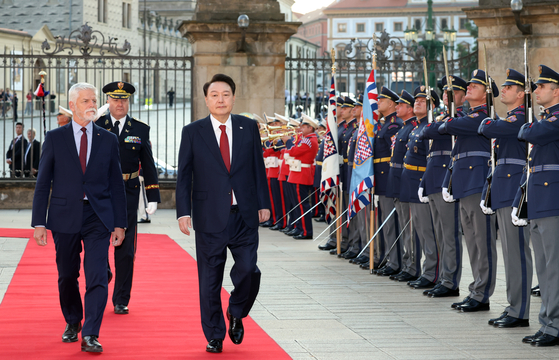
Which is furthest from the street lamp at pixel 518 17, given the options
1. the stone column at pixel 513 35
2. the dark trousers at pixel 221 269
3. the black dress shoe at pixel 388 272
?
the dark trousers at pixel 221 269

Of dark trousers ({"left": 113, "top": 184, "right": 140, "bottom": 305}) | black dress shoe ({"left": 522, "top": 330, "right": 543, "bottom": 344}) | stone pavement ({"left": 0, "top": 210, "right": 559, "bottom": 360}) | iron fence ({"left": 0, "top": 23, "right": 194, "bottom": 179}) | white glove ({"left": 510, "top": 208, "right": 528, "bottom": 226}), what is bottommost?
stone pavement ({"left": 0, "top": 210, "right": 559, "bottom": 360})

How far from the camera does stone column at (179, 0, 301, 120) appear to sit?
15359 mm

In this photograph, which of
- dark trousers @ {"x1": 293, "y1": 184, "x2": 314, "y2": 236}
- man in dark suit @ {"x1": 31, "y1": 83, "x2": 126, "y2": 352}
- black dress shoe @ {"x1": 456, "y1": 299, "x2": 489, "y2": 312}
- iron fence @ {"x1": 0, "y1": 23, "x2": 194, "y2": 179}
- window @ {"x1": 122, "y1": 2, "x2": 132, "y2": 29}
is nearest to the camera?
man in dark suit @ {"x1": 31, "y1": 83, "x2": 126, "y2": 352}

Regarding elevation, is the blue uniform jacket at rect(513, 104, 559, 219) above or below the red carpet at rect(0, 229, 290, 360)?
above

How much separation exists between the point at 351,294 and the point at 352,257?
7.88ft

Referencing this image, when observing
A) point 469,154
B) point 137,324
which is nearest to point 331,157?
point 469,154

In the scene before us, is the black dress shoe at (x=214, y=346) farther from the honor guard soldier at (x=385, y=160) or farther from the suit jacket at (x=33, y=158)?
the suit jacket at (x=33, y=158)

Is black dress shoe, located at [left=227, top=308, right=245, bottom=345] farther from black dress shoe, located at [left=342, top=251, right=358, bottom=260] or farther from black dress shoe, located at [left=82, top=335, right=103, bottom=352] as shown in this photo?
black dress shoe, located at [left=342, top=251, right=358, bottom=260]

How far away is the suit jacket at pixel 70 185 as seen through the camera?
5637 mm

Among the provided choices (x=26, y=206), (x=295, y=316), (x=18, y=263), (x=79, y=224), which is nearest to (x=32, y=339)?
(x=79, y=224)

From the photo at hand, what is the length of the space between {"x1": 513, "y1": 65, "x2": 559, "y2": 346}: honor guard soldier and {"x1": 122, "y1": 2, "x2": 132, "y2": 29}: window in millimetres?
53647

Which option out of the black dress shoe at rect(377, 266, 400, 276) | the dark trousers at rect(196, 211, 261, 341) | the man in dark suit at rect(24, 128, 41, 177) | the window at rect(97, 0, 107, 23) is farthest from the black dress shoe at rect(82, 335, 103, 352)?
the window at rect(97, 0, 107, 23)

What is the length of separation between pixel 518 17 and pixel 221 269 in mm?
8423

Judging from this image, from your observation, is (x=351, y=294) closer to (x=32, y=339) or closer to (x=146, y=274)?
(x=146, y=274)
